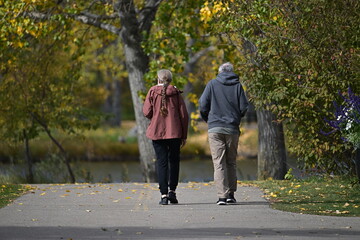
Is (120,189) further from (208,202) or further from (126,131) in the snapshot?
(126,131)

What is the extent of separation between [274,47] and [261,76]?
22.5 inches

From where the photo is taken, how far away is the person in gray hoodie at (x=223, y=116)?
11445 millimetres

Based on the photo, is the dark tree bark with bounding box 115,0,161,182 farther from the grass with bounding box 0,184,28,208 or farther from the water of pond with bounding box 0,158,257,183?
the grass with bounding box 0,184,28,208

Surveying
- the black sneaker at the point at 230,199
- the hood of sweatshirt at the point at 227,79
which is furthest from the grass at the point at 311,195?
the hood of sweatshirt at the point at 227,79

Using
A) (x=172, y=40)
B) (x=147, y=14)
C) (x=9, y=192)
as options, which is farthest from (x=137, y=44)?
(x=9, y=192)

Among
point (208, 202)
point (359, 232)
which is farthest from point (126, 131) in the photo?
point (359, 232)

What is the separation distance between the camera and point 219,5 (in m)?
14.8

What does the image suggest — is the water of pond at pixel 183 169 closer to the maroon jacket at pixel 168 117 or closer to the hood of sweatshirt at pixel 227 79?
the maroon jacket at pixel 168 117

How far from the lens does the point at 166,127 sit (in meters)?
11.5

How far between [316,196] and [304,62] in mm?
2168

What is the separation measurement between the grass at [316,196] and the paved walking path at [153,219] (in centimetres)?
27

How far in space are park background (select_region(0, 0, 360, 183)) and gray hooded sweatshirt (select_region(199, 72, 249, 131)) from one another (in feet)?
5.16

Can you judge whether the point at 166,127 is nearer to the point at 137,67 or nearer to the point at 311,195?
the point at 311,195

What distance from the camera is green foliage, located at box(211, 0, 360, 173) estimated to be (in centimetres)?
1284
